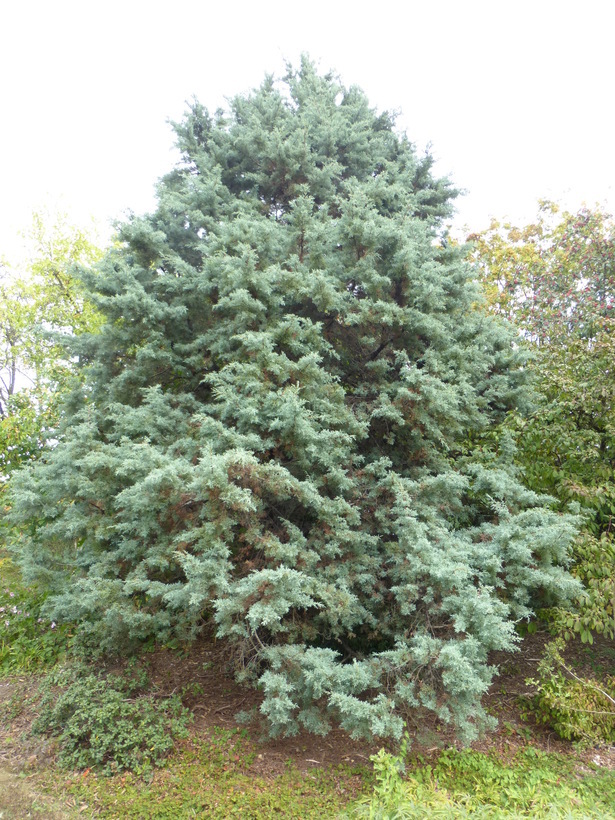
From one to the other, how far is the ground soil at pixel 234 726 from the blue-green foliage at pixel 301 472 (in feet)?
1.03

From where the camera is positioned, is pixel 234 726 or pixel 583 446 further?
pixel 583 446

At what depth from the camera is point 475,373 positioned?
5.72 m

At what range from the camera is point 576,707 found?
13.3ft

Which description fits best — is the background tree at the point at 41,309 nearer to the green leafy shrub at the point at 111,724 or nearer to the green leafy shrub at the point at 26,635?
the green leafy shrub at the point at 26,635

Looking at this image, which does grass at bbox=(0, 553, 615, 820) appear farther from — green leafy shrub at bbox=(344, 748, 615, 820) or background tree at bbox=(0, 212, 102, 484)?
background tree at bbox=(0, 212, 102, 484)

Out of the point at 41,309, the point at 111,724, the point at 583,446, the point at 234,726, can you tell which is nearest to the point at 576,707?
the point at 583,446

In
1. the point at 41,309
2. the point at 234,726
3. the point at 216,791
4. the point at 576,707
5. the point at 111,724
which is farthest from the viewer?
the point at 41,309

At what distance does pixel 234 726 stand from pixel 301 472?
2.42m

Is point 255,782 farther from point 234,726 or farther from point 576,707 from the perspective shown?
point 576,707

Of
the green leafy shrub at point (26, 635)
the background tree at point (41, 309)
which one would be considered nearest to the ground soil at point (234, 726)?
the green leafy shrub at point (26, 635)

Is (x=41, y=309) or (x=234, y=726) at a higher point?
(x=41, y=309)

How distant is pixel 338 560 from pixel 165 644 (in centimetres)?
271

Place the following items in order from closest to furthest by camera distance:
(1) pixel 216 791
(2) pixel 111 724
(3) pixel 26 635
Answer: (1) pixel 216 791 → (2) pixel 111 724 → (3) pixel 26 635

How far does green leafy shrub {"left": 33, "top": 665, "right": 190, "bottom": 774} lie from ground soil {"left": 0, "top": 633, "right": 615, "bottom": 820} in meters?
0.19
